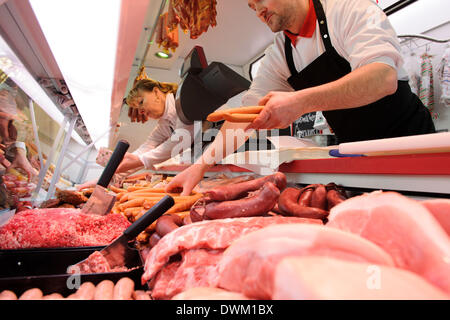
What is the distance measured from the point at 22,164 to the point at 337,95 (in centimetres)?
185

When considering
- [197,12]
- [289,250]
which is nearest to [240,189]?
[289,250]

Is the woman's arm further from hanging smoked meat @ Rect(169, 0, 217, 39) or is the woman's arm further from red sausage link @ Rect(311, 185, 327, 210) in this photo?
hanging smoked meat @ Rect(169, 0, 217, 39)

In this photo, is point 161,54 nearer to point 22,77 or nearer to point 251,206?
point 22,77

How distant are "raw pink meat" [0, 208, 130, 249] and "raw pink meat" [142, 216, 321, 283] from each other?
492 mm

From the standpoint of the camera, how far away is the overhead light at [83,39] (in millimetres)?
1013

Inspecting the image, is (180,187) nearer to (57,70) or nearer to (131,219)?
(131,219)

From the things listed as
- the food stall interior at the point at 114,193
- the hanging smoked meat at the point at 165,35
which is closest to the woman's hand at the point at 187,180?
the food stall interior at the point at 114,193

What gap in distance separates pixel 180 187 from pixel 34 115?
107 cm

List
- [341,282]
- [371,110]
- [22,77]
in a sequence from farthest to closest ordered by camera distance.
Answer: [371,110]
[22,77]
[341,282]

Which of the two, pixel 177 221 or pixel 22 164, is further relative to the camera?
pixel 22 164

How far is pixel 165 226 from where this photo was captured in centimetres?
107

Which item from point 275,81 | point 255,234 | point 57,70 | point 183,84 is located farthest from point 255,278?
point 183,84

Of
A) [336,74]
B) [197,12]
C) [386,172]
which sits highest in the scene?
[197,12]

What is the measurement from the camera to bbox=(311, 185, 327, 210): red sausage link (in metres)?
1.02
